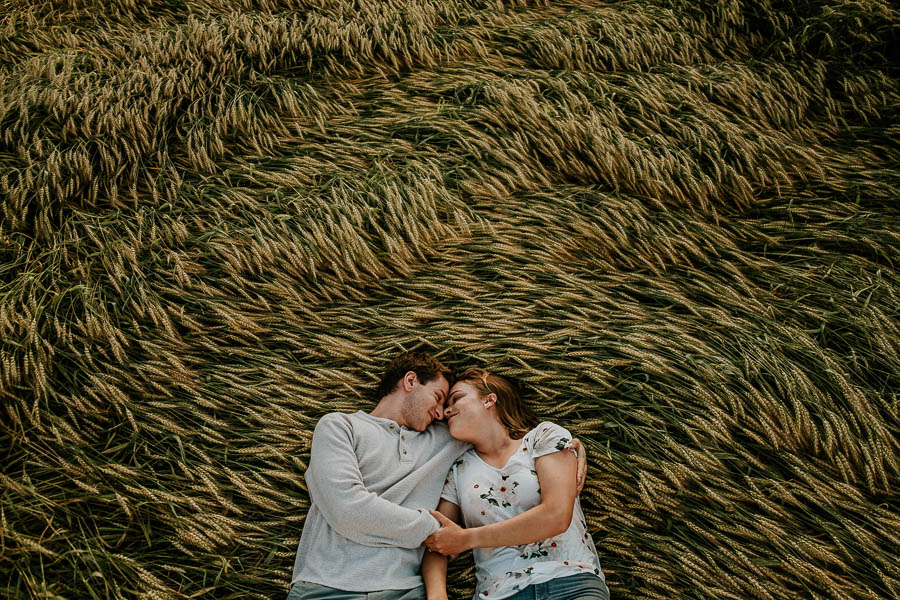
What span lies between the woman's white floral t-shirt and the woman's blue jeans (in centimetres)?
2

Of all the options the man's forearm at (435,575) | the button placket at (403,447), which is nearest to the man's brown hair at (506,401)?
the button placket at (403,447)

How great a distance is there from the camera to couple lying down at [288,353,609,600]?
102 inches

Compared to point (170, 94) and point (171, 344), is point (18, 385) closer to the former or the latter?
point (171, 344)

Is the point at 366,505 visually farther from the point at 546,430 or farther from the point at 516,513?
Answer: the point at 546,430

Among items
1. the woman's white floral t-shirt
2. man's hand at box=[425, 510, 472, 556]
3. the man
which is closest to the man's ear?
the man

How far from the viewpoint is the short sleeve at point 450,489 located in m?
2.98

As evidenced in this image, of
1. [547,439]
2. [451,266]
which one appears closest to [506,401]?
[547,439]

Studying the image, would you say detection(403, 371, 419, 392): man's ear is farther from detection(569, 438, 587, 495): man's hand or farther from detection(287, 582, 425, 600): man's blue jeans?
detection(287, 582, 425, 600): man's blue jeans

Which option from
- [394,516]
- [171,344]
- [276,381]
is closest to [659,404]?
[394,516]

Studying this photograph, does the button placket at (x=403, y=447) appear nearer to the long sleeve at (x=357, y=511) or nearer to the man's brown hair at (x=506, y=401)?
the long sleeve at (x=357, y=511)

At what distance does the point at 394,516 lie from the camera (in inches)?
104

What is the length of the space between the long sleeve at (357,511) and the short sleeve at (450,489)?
0.26m

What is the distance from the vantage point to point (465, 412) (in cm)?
306

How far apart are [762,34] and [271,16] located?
4.66 metres
